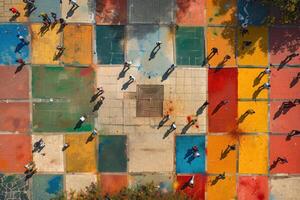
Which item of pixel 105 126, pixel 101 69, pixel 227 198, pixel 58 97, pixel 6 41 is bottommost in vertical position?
pixel 227 198

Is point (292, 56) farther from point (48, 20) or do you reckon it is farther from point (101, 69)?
point (48, 20)

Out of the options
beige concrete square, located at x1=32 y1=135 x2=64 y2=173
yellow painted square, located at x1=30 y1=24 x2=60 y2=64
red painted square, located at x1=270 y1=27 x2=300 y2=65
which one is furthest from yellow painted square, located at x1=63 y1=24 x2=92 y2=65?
red painted square, located at x1=270 y1=27 x2=300 y2=65

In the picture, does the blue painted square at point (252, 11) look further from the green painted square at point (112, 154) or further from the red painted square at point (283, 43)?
the green painted square at point (112, 154)

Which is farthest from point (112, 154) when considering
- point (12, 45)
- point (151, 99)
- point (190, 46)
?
point (12, 45)

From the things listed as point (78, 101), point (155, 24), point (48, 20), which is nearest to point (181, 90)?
point (155, 24)

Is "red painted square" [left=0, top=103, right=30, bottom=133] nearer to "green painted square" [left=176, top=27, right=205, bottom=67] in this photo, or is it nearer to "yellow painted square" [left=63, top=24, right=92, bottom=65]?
"yellow painted square" [left=63, top=24, right=92, bottom=65]

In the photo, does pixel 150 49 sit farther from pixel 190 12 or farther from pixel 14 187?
pixel 14 187

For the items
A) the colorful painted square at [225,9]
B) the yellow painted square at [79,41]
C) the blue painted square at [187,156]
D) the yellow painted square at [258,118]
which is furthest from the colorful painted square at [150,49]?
the yellow painted square at [258,118]
